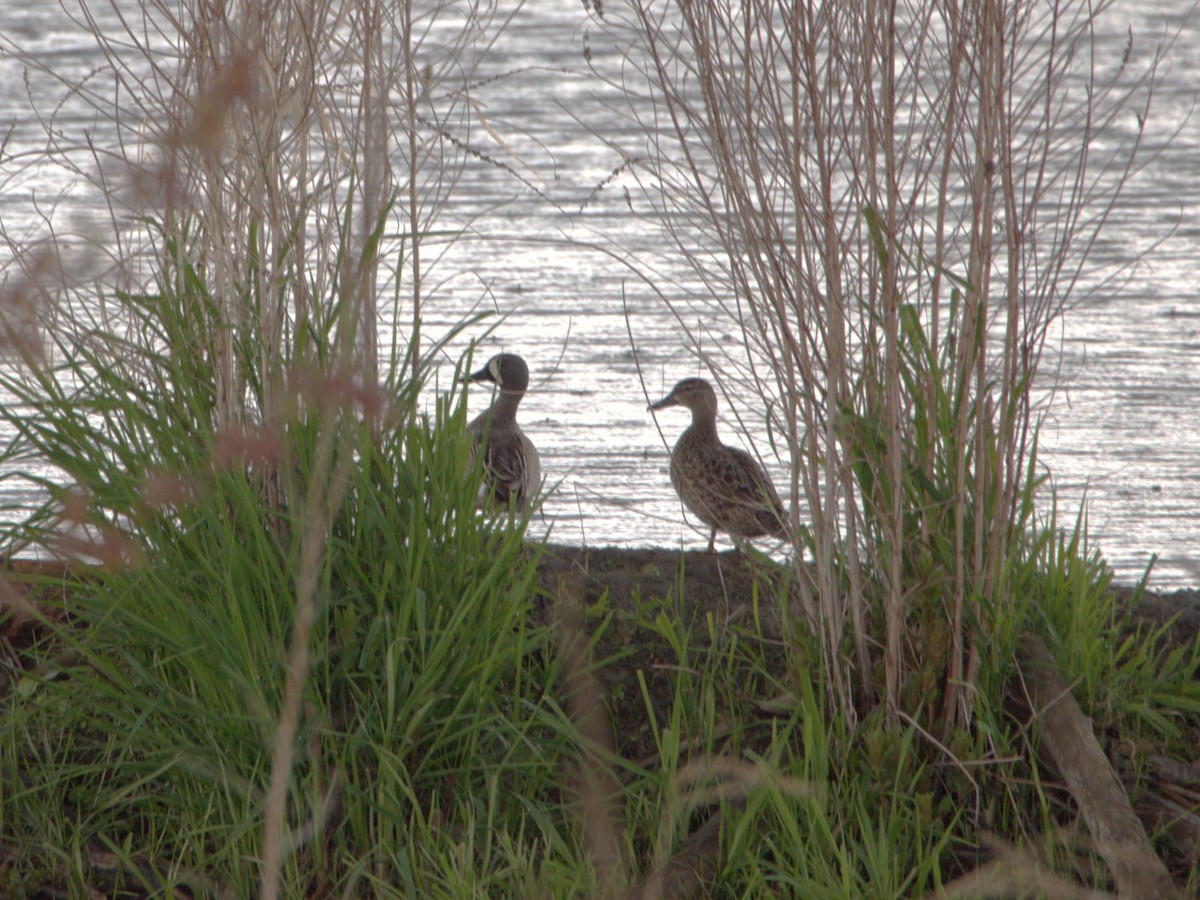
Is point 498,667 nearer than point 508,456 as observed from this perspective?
Yes

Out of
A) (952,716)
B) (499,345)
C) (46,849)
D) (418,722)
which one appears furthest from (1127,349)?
(46,849)

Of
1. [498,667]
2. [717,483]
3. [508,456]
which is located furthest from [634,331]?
[498,667]

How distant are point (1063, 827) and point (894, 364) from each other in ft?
3.49

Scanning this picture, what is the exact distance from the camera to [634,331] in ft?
26.5

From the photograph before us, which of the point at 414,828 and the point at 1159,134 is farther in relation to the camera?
the point at 1159,134

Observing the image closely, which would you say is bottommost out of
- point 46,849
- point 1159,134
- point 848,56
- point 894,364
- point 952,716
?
point 46,849

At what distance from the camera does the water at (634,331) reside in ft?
18.4

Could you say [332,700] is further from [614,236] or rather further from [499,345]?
[614,236]

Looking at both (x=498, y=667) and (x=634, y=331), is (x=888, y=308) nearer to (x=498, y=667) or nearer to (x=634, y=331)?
(x=498, y=667)

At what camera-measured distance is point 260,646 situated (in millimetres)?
3354

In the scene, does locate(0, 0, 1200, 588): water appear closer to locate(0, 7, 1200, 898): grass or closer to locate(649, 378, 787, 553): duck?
locate(649, 378, 787, 553): duck

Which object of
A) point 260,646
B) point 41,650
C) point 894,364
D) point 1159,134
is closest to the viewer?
point 894,364

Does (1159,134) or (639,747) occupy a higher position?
(1159,134)

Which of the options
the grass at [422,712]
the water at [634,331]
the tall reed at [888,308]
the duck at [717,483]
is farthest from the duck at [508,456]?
the tall reed at [888,308]
